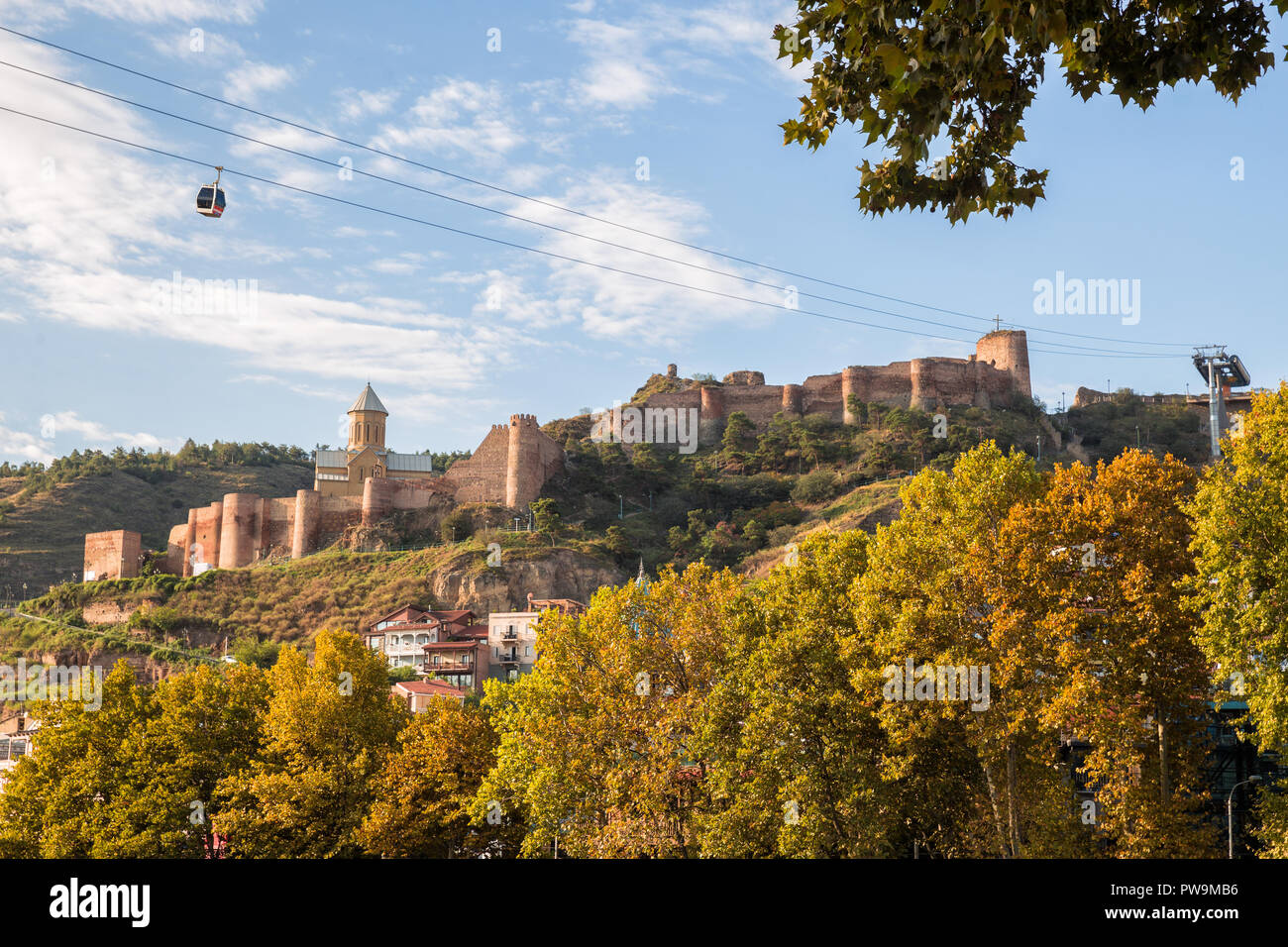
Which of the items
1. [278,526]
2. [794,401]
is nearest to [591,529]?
[278,526]

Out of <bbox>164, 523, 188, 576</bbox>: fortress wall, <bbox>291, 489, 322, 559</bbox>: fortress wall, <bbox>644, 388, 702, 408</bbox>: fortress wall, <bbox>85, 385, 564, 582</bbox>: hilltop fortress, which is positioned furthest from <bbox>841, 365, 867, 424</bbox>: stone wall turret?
<bbox>164, 523, 188, 576</bbox>: fortress wall

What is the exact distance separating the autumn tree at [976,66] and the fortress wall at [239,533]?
91309mm

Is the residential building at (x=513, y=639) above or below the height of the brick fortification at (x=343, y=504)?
below

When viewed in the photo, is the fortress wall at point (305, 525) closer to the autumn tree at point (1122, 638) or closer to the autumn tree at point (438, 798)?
the autumn tree at point (438, 798)

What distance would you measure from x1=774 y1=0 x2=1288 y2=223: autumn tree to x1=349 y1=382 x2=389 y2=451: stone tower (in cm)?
10024

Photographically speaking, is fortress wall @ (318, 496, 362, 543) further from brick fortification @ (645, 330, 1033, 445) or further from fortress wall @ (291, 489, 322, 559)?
brick fortification @ (645, 330, 1033, 445)

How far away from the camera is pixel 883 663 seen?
26016 mm

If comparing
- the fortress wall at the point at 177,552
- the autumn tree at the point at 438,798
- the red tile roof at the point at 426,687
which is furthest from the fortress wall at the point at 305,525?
the autumn tree at the point at 438,798

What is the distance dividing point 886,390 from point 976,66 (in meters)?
101

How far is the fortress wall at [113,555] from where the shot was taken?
9269 centimetres

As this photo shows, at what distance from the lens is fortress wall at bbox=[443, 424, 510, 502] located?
93.3m

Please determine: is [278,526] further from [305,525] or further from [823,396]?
[823,396]
